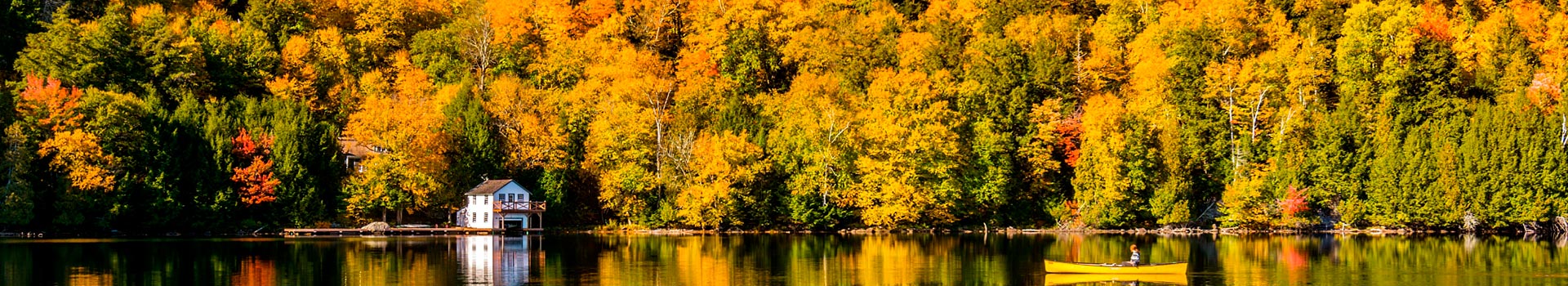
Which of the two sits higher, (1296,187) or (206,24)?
(206,24)

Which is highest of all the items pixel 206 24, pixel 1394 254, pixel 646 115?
pixel 206 24

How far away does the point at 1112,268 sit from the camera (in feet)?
226

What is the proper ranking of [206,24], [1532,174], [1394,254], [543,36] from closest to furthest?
[1394,254], [1532,174], [206,24], [543,36]

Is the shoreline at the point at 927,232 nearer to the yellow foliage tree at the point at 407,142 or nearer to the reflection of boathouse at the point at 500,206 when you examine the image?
the reflection of boathouse at the point at 500,206

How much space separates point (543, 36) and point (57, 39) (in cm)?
4088

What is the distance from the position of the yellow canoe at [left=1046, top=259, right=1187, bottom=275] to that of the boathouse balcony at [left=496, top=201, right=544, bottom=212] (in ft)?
203

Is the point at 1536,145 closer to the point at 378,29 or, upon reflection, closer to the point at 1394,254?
the point at 1394,254

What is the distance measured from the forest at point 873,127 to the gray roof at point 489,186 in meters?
1.78

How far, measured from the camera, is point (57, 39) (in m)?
125

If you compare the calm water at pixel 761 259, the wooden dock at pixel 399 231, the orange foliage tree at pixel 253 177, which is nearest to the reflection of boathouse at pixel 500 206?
the wooden dock at pixel 399 231

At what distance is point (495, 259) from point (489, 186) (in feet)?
140

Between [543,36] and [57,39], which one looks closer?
[57,39]

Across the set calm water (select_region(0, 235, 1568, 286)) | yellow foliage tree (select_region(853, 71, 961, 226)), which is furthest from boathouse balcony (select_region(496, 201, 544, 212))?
yellow foliage tree (select_region(853, 71, 961, 226))

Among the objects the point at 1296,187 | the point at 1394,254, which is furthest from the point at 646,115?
the point at 1394,254
